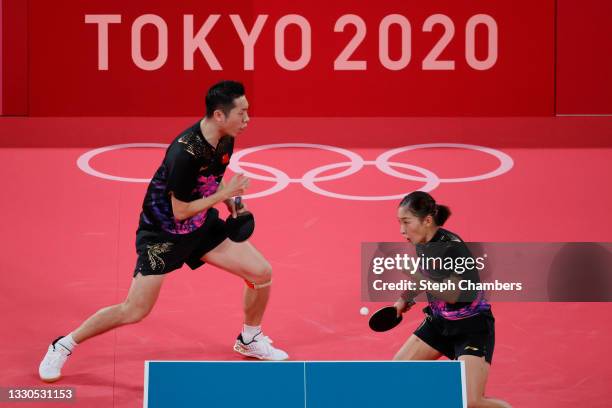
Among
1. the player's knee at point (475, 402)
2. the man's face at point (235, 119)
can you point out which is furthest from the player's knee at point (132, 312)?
the player's knee at point (475, 402)

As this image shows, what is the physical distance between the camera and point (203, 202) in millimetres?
5770

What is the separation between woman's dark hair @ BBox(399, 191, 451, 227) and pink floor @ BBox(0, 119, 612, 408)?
0.29 meters

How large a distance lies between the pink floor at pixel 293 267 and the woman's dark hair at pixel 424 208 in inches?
11.3

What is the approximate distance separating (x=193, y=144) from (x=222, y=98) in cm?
30

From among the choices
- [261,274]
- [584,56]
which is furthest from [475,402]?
[584,56]

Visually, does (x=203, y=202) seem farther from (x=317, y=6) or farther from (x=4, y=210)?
(x=317, y=6)

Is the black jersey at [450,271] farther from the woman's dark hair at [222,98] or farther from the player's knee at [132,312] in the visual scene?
the player's knee at [132,312]

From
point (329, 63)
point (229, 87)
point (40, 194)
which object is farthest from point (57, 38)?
point (229, 87)

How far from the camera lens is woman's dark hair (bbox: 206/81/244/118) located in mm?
5855

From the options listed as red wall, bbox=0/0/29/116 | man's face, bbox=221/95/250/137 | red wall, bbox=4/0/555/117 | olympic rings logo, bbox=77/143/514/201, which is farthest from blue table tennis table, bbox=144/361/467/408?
red wall, bbox=0/0/29/116

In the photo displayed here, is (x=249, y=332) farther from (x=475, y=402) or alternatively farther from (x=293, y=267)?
(x=475, y=402)

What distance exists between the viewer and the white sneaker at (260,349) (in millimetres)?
6043

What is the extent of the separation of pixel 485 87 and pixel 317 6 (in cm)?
134

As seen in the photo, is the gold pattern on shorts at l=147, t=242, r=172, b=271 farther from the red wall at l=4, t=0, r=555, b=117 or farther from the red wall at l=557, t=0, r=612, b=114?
the red wall at l=557, t=0, r=612, b=114
